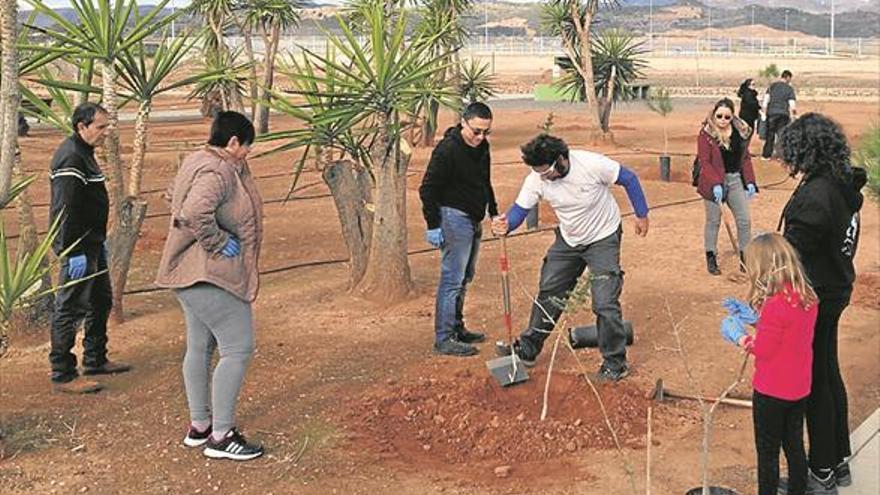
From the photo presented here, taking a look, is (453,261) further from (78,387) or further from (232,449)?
(78,387)

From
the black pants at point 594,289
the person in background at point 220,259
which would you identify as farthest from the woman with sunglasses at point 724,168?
the person in background at point 220,259

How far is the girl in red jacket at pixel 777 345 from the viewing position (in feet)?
12.1

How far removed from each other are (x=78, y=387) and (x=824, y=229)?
3882 millimetres

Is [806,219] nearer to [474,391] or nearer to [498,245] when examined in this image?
[474,391]

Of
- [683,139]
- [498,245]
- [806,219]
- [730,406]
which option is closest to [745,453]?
[730,406]

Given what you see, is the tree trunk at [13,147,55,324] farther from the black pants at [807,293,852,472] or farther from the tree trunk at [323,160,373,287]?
the black pants at [807,293,852,472]

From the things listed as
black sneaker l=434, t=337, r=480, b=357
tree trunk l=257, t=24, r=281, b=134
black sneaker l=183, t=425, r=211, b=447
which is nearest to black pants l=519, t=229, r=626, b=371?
black sneaker l=434, t=337, r=480, b=357

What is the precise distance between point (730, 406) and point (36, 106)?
447 cm

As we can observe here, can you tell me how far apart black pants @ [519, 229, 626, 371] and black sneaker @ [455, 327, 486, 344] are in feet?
2.33

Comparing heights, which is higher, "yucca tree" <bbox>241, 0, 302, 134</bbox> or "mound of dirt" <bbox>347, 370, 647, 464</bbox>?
"yucca tree" <bbox>241, 0, 302, 134</bbox>

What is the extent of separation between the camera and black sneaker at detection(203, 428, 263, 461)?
4.59 meters

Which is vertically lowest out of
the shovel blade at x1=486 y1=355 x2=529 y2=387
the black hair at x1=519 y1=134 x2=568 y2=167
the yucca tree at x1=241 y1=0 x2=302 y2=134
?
the shovel blade at x1=486 y1=355 x2=529 y2=387

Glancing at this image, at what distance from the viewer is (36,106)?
636cm

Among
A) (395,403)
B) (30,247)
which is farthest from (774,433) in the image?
(30,247)
